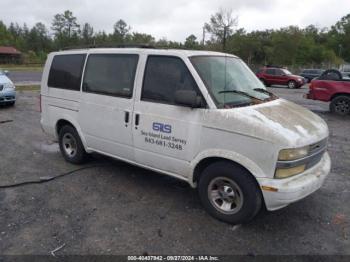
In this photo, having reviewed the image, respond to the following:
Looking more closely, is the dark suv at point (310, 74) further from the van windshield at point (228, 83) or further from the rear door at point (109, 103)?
the rear door at point (109, 103)

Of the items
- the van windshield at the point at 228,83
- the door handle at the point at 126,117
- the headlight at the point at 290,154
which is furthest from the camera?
the door handle at the point at 126,117

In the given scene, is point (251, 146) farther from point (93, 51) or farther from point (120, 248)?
point (93, 51)

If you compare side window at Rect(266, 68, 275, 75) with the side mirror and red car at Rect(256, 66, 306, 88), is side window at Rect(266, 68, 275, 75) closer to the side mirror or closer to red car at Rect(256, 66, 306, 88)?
red car at Rect(256, 66, 306, 88)

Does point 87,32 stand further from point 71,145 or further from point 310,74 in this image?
point 71,145

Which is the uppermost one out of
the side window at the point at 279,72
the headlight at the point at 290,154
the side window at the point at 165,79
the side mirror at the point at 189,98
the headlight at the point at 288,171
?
the side window at the point at 279,72

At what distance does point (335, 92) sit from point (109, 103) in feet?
31.5

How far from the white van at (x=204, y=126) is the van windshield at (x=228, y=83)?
16mm

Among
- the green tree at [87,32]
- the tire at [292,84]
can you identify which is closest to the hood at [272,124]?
the tire at [292,84]

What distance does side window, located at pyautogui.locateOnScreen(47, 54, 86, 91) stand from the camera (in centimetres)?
513

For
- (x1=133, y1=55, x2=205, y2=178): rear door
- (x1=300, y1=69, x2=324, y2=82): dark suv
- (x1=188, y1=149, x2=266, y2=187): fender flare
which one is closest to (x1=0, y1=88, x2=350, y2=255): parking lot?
(x1=133, y1=55, x2=205, y2=178): rear door

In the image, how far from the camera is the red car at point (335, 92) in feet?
36.6

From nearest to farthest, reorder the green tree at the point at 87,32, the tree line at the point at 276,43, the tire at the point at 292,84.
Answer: the tire at the point at 292,84, the tree line at the point at 276,43, the green tree at the point at 87,32

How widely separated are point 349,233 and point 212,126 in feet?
6.57

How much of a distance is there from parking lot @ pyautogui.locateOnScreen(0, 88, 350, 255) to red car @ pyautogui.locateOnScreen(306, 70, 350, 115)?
6589 mm
